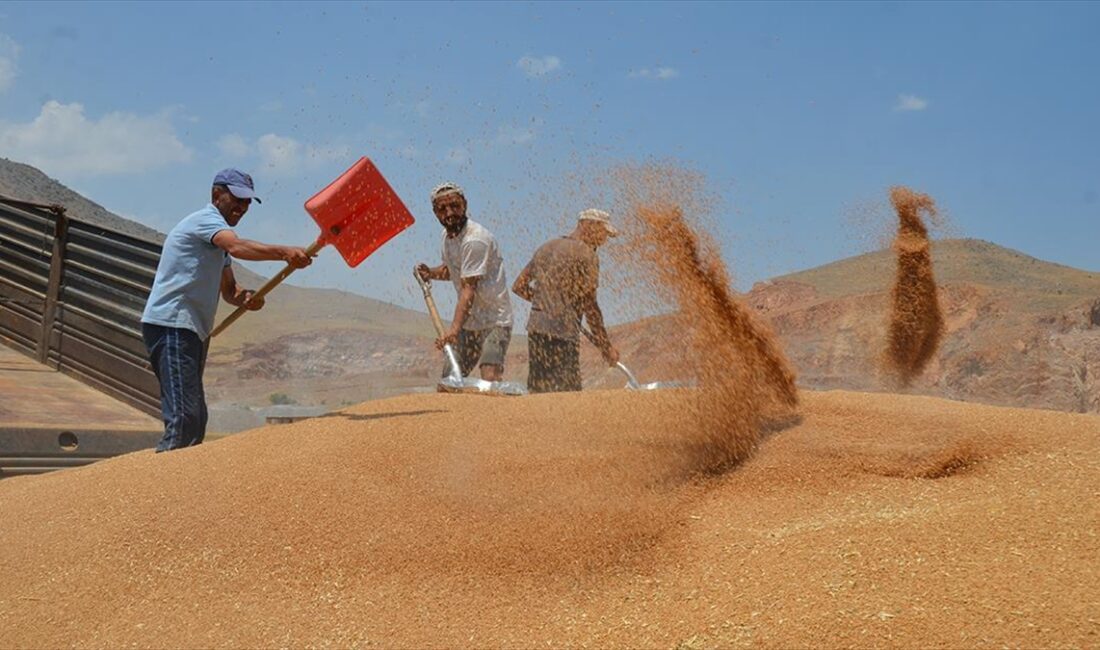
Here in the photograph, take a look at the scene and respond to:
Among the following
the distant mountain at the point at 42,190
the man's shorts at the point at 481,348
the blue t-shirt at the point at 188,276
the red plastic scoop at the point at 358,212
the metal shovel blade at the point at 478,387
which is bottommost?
the metal shovel blade at the point at 478,387

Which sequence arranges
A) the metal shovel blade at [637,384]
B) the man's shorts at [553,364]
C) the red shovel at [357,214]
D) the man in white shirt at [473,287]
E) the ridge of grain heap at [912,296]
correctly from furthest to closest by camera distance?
the man's shorts at [553,364]
the man in white shirt at [473,287]
the ridge of grain heap at [912,296]
the red shovel at [357,214]
the metal shovel blade at [637,384]

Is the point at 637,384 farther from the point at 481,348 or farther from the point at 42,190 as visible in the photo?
the point at 42,190

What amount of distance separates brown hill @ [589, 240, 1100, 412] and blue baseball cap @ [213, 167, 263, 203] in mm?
1676

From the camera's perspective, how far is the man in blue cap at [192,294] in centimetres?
394

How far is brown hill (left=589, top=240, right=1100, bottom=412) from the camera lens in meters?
7.08

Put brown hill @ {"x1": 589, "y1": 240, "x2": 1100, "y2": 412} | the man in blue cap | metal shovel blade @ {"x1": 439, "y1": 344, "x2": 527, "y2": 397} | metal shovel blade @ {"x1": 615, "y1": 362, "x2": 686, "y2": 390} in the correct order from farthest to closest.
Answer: brown hill @ {"x1": 589, "y1": 240, "x2": 1100, "y2": 412}, metal shovel blade @ {"x1": 439, "y1": 344, "x2": 527, "y2": 397}, the man in blue cap, metal shovel blade @ {"x1": 615, "y1": 362, "x2": 686, "y2": 390}

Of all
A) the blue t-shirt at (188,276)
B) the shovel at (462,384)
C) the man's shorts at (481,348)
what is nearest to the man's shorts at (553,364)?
the man's shorts at (481,348)

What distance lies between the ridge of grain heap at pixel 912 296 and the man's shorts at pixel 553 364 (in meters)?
1.53

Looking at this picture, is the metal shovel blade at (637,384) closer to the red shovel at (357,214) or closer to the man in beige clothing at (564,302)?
the man in beige clothing at (564,302)

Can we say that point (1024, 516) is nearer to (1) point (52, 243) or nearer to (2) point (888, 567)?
(2) point (888, 567)

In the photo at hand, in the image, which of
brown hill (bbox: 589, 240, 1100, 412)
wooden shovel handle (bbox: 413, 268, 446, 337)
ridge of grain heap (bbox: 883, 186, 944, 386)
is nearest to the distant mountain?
brown hill (bbox: 589, 240, 1100, 412)

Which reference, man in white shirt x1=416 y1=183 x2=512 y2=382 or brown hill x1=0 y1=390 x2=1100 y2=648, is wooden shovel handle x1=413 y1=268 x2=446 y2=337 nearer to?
man in white shirt x1=416 y1=183 x2=512 y2=382

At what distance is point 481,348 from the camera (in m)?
5.14

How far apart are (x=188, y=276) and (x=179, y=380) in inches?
16.3
